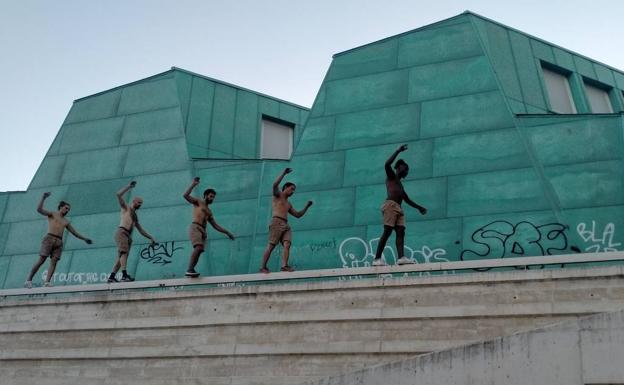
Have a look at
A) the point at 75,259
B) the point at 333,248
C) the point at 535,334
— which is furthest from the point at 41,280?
the point at 535,334

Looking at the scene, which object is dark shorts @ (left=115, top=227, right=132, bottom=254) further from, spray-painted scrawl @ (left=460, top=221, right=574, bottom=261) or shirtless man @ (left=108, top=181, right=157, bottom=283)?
spray-painted scrawl @ (left=460, top=221, right=574, bottom=261)

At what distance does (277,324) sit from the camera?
11.0 meters

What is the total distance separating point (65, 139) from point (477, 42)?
12.1m

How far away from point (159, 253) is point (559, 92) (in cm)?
1086

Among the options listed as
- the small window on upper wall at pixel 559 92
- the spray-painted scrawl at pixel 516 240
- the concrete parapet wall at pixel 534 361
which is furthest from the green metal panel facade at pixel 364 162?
the concrete parapet wall at pixel 534 361

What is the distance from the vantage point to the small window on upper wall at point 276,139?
70.9ft

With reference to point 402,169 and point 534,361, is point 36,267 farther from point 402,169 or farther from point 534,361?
point 534,361

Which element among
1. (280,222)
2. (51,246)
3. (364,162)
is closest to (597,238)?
(364,162)

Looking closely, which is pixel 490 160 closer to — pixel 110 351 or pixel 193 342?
pixel 193 342

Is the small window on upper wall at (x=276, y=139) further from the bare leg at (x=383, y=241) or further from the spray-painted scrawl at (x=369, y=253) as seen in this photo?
the bare leg at (x=383, y=241)

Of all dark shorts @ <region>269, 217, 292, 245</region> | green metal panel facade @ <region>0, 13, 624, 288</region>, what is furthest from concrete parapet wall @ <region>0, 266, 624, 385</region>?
green metal panel facade @ <region>0, 13, 624, 288</region>

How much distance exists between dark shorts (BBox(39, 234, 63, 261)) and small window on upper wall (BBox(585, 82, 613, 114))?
13.5 m

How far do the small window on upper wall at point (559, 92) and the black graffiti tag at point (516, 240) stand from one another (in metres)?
4.63

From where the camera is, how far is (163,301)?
39.5 ft
